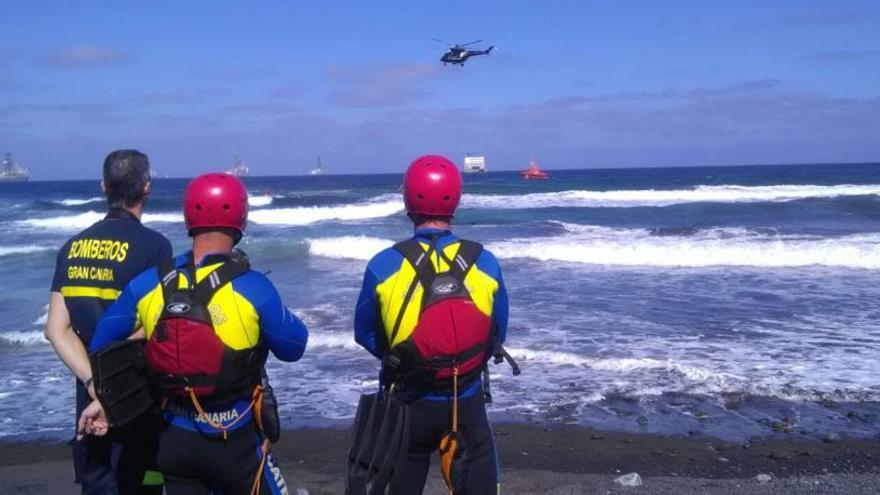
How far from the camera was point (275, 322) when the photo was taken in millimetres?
2689

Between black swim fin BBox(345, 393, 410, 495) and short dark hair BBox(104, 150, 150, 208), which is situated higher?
short dark hair BBox(104, 150, 150, 208)

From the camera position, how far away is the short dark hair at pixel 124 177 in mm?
3064

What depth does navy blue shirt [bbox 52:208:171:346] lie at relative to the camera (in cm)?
300

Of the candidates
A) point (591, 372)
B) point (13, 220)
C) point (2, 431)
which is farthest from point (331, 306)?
point (13, 220)

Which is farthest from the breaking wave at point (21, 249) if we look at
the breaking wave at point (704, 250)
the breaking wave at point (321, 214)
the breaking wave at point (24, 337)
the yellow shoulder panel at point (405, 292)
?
the yellow shoulder panel at point (405, 292)

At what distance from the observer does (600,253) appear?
19.2 metres

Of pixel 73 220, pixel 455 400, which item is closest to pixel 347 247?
pixel 73 220

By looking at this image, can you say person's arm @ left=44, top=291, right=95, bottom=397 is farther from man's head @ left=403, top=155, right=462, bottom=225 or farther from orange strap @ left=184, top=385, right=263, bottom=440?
man's head @ left=403, top=155, right=462, bottom=225

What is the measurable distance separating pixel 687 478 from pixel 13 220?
3578 centimetres

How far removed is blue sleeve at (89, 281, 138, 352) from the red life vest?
888 mm

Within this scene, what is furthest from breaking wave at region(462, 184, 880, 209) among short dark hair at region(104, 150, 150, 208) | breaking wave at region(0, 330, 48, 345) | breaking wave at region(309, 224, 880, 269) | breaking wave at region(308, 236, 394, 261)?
short dark hair at region(104, 150, 150, 208)

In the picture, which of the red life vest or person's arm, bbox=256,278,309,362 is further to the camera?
the red life vest

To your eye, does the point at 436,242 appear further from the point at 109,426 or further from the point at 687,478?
the point at 687,478

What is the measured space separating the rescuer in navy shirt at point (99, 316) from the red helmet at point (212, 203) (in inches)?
15.2
